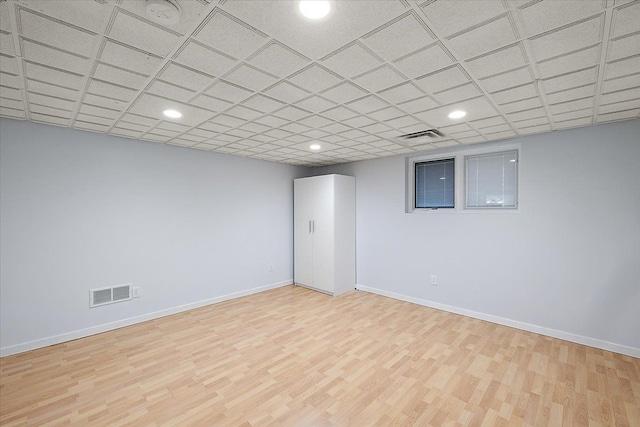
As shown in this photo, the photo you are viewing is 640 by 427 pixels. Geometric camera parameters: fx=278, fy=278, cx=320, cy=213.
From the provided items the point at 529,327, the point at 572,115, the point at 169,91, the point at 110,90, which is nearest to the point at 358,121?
the point at 169,91

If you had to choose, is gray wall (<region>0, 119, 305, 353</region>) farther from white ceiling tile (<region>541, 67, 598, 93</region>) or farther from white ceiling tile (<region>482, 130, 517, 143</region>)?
white ceiling tile (<region>541, 67, 598, 93</region>)

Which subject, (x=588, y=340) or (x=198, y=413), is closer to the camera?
(x=198, y=413)

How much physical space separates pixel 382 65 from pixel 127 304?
4052 mm

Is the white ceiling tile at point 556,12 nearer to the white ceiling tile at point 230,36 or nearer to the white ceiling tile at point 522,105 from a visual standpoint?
the white ceiling tile at point 522,105

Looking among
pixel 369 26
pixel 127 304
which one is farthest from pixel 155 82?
pixel 127 304

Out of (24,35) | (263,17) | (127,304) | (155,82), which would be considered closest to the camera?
(263,17)

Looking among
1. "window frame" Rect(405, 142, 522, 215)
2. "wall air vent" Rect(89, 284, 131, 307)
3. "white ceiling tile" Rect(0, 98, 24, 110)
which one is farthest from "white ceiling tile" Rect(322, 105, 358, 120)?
"wall air vent" Rect(89, 284, 131, 307)

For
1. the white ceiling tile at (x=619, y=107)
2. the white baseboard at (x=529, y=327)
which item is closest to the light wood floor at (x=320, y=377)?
the white baseboard at (x=529, y=327)

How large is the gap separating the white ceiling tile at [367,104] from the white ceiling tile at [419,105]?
0.60 ft

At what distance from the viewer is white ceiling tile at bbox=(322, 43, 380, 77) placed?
164 cm

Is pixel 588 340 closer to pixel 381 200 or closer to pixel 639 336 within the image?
pixel 639 336

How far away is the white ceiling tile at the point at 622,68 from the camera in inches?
67.5

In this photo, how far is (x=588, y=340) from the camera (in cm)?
307

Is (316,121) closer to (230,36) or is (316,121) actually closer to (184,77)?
(184,77)
